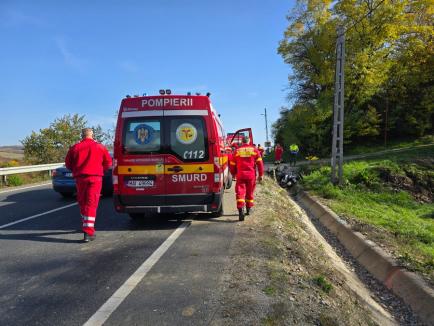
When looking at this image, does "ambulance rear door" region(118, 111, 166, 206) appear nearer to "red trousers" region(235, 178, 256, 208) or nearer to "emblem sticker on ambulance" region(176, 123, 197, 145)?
"emblem sticker on ambulance" region(176, 123, 197, 145)

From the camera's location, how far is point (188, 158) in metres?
7.69

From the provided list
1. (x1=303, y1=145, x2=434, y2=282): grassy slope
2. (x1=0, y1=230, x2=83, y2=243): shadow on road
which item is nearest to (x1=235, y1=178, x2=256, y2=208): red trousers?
(x1=303, y1=145, x2=434, y2=282): grassy slope

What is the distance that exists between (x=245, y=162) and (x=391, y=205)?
6977mm

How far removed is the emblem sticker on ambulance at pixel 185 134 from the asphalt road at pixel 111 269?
164 centimetres

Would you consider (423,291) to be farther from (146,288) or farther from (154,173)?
(154,173)

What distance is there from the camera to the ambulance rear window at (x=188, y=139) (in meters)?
7.69

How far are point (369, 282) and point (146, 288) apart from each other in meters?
3.62

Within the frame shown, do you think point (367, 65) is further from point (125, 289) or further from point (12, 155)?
point (12, 155)

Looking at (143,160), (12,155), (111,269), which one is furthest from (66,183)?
(12,155)

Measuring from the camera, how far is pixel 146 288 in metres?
4.50

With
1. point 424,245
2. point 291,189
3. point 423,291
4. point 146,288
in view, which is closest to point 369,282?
point 423,291

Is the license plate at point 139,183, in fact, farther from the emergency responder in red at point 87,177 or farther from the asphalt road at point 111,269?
the asphalt road at point 111,269

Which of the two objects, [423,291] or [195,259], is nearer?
[423,291]

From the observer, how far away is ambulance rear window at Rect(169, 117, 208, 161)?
25.2 ft
